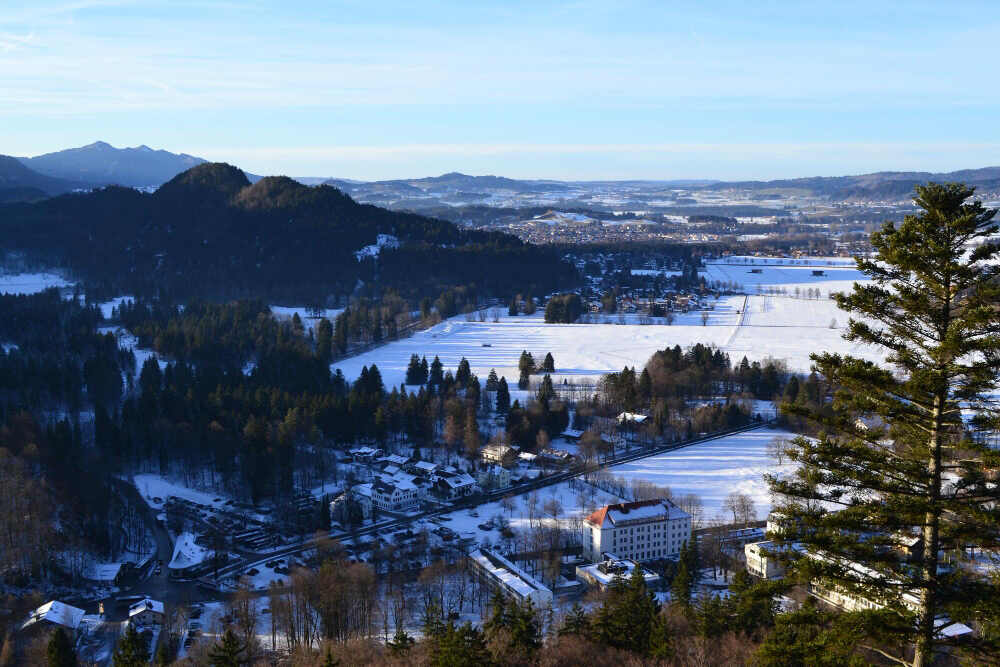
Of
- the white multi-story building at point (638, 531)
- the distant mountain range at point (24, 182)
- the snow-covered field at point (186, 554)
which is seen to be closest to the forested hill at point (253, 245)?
the distant mountain range at point (24, 182)

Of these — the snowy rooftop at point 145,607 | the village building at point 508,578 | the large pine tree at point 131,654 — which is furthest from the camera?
the village building at point 508,578

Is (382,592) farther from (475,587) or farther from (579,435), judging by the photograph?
(579,435)

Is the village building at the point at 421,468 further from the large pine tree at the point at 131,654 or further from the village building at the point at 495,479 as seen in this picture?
the large pine tree at the point at 131,654

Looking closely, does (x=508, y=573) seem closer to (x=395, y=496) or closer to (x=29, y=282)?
(x=395, y=496)

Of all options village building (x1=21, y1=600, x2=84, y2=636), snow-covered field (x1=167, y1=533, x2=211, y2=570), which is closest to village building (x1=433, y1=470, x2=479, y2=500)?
snow-covered field (x1=167, y1=533, x2=211, y2=570)

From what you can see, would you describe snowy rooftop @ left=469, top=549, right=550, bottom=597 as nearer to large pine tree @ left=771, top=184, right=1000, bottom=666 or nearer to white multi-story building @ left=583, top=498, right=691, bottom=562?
white multi-story building @ left=583, top=498, right=691, bottom=562

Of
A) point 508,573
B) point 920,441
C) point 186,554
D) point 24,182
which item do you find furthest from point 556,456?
point 24,182
